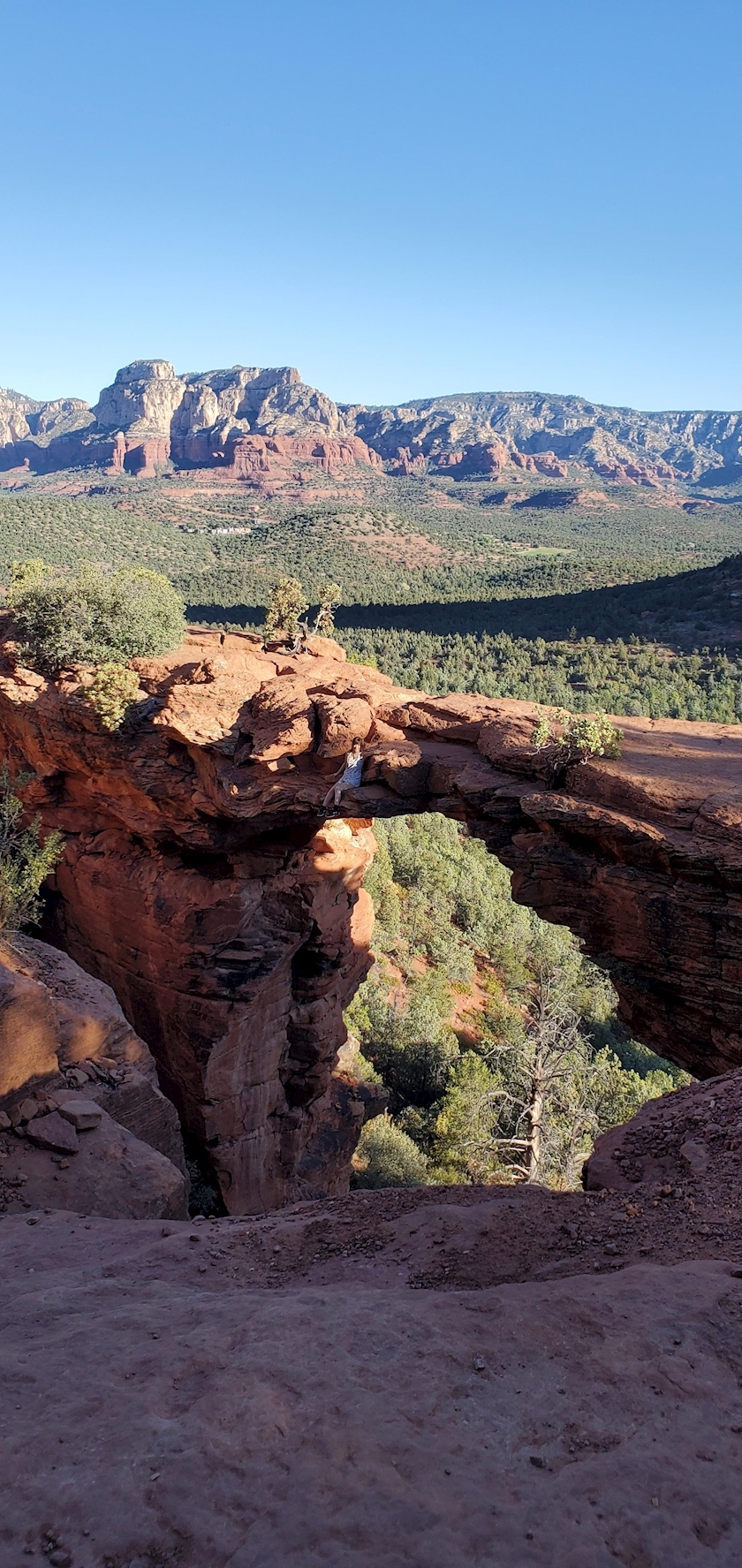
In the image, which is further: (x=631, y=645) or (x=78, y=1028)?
(x=631, y=645)

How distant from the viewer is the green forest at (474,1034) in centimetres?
1953

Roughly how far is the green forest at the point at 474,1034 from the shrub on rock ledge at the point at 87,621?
11430mm

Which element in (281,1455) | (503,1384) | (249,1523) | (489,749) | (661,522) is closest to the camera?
(249,1523)

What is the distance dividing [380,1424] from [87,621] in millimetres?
16210

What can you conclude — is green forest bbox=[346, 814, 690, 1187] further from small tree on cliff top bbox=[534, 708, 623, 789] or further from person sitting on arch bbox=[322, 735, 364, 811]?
small tree on cliff top bbox=[534, 708, 623, 789]

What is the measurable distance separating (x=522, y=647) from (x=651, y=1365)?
4296cm

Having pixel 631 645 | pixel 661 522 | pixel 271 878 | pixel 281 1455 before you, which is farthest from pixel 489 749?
pixel 661 522

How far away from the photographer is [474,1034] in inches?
1102

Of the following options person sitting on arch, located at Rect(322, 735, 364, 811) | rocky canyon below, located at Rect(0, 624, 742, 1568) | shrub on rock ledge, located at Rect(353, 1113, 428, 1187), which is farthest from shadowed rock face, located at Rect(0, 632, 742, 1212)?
shrub on rock ledge, located at Rect(353, 1113, 428, 1187)

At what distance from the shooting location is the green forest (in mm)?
19531

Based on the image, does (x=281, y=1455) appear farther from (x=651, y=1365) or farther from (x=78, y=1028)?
(x=78, y=1028)

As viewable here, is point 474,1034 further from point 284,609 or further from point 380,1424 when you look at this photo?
point 380,1424

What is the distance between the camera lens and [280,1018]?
58.4ft

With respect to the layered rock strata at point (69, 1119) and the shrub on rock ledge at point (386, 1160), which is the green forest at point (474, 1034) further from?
the layered rock strata at point (69, 1119)
